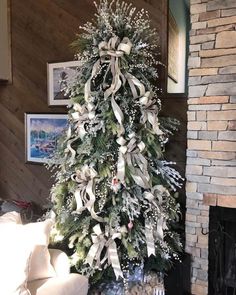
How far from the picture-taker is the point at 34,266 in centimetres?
199

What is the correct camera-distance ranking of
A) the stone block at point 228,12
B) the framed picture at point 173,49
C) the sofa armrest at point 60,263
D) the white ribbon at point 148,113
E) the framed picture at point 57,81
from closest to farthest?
the sofa armrest at point 60,263, the white ribbon at point 148,113, the stone block at point 228,12, the framed picture at point 173,49, the framed picture at point 57,81

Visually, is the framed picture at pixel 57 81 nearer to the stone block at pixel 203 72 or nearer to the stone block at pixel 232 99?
the stone block at pixel 203 72

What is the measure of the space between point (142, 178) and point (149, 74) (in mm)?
698

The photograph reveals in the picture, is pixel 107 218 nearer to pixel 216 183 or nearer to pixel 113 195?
pixel 113 195

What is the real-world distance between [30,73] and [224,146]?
208 centimetres

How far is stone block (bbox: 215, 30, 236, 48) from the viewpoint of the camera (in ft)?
7.53

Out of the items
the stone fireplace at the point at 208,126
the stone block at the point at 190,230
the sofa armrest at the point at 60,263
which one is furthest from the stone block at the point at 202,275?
the sofa armrest at the point at 60,263

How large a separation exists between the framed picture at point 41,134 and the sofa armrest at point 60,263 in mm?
1337

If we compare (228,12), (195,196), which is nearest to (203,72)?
(228,12)

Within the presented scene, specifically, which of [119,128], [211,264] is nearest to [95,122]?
[119,128]

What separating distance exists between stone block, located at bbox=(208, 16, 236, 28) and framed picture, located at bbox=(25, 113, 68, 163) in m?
1.54

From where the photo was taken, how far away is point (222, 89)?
2.35 m

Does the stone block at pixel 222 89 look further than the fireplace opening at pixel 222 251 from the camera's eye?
No

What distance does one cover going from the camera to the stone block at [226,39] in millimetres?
2295
